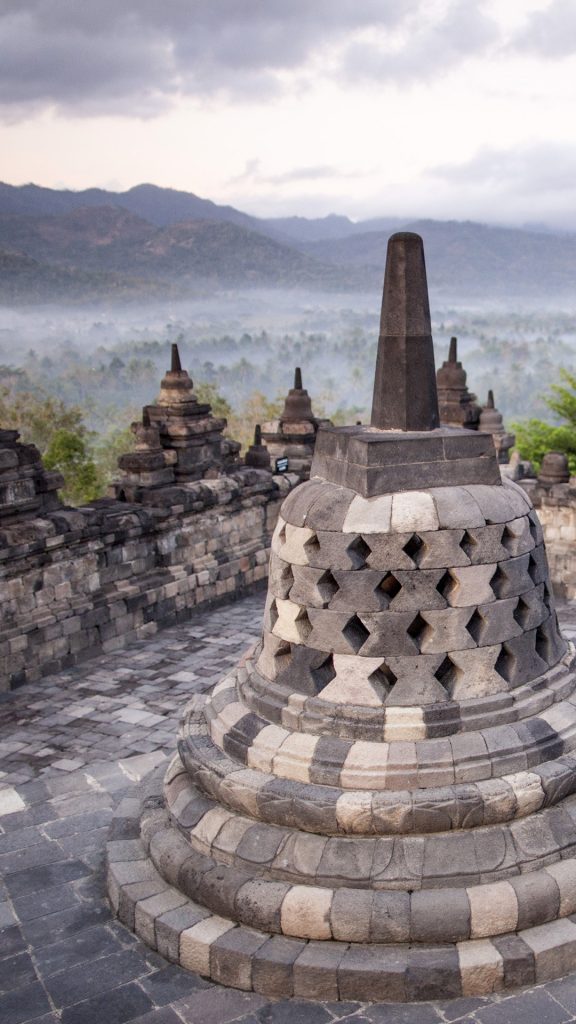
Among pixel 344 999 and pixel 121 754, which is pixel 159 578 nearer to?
pixel 121 754

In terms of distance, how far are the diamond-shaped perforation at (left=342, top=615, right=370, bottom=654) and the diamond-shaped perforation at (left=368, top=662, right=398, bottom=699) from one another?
17cm

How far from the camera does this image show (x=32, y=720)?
29.7ft

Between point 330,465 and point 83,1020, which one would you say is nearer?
point 83,1020

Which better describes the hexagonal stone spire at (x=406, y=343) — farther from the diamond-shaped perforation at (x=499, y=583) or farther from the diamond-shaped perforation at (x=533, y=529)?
the diamond-shaped perforation at (x=499, y=583)

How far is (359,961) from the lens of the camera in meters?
4.86

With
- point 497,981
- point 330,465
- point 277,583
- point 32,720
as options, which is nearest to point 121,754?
point 32,720

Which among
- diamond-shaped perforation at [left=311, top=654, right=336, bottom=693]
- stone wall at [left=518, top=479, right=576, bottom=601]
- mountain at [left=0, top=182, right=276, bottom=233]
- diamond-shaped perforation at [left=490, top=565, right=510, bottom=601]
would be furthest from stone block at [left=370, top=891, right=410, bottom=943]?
mountain at [left=0, top=182, right=276, bottom=233]

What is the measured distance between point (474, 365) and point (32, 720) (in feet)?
399

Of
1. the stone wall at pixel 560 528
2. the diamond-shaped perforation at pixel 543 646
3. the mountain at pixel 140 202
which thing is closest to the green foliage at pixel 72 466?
the stone wall at pixel 560 528

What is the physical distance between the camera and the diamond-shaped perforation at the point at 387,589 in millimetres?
5410

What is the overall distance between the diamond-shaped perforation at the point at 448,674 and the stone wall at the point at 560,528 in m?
8.12

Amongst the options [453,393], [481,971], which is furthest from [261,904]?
[453,393]

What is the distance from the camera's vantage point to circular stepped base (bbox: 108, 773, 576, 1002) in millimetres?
4801

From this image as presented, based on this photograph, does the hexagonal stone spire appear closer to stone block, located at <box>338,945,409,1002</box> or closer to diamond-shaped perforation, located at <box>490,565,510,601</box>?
diamond-shaped perforation, located at <box>490,565,510,601</box>
